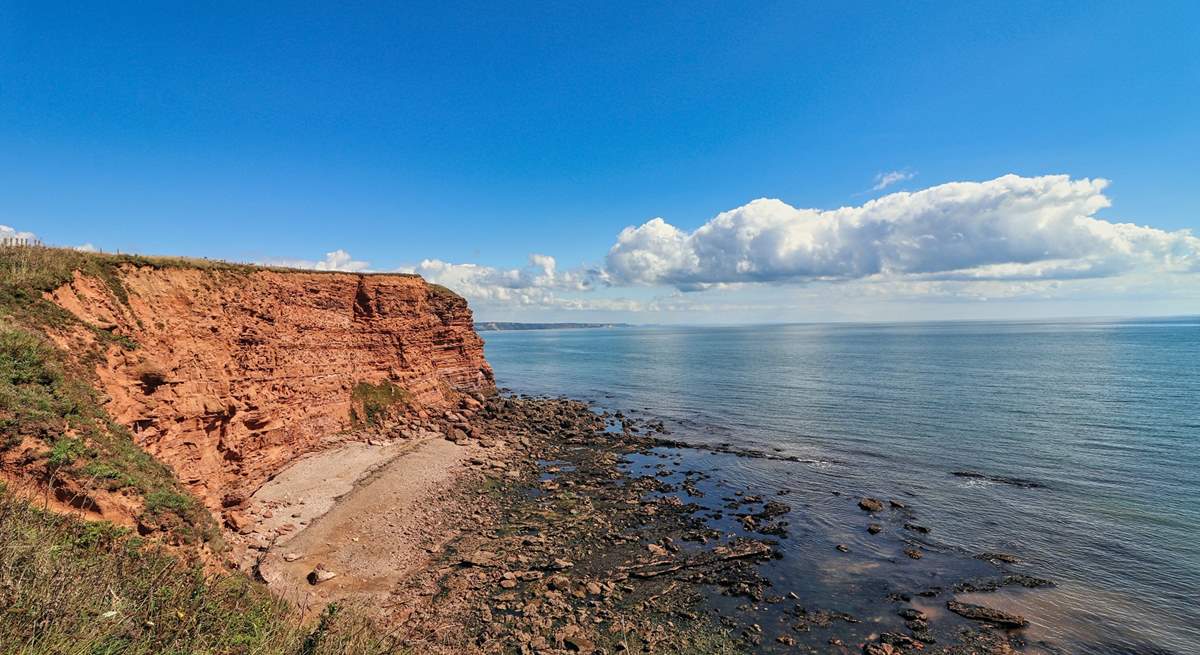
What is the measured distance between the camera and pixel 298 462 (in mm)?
33125

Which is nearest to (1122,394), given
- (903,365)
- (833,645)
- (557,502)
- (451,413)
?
A: (903,365)

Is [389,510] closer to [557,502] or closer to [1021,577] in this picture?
[557,502]

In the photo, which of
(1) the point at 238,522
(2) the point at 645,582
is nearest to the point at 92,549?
(1) the point at 238,522

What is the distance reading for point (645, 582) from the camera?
2198cm

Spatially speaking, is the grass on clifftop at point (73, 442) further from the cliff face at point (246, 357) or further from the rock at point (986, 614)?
the rock at point (986, 614)

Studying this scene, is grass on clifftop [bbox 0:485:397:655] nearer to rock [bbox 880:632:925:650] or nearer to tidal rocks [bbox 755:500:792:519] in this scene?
rock [bbox 880:632:925:650]

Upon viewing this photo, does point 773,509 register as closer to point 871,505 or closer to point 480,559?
point 871,505

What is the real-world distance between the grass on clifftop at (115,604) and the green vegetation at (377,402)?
31202mm

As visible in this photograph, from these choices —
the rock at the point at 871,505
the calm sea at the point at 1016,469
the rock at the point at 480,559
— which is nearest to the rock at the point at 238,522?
the rock at the point at 480,559

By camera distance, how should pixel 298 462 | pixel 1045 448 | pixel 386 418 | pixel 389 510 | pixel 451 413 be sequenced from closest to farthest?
1. pixel 389 510
2. pixel 298 462
3. pixel 1045 448
4. pixel 386 418
5. pixel 451 413

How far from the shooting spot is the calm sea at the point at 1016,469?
808 inches

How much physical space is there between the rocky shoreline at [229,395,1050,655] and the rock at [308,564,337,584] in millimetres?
73

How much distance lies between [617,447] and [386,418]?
21249 mm

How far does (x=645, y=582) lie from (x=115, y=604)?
18907 mm
